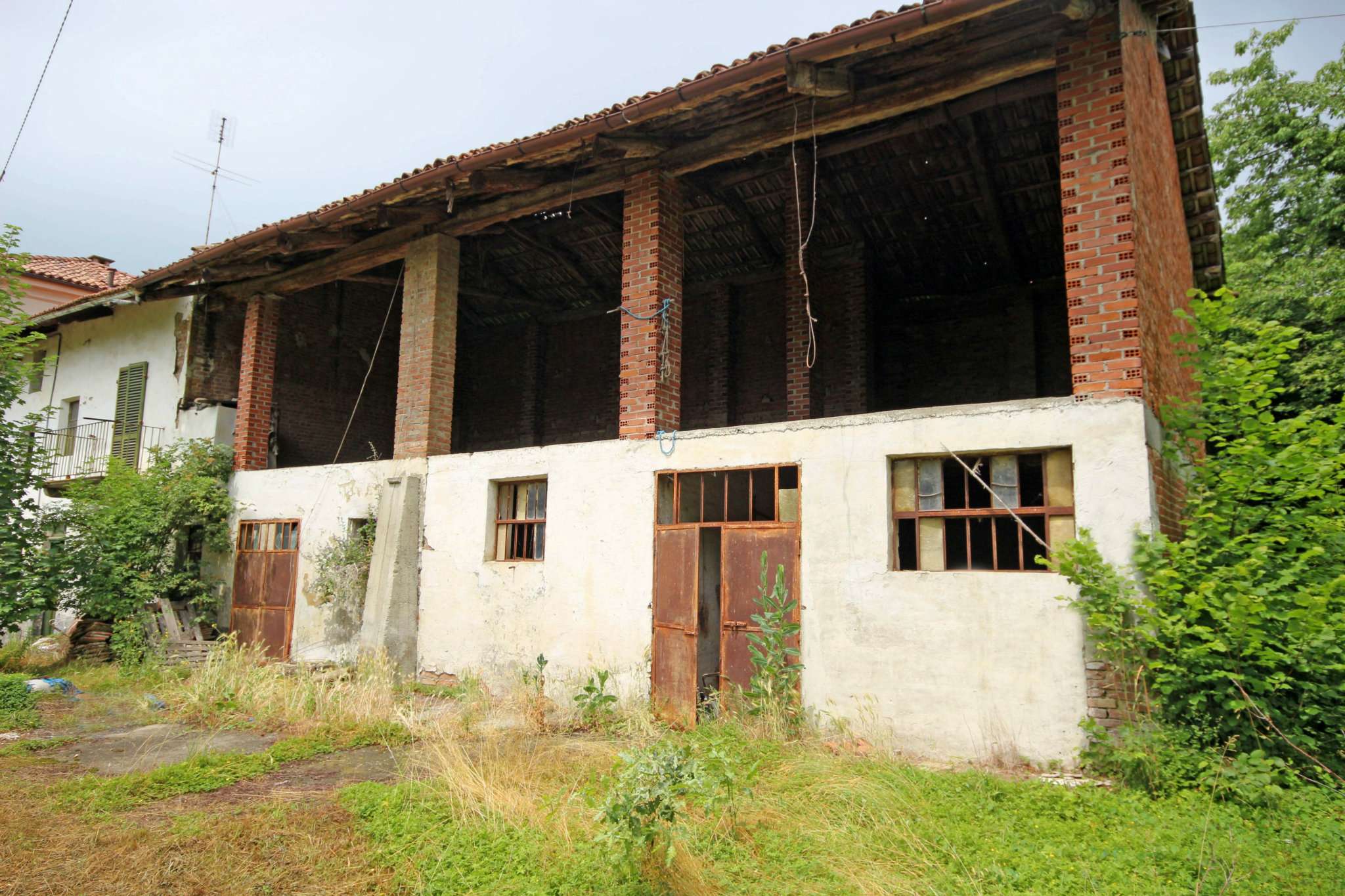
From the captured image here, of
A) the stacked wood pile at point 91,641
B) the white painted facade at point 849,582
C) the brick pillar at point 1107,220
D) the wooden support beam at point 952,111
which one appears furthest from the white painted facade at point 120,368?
the brick pillar at point 1107,220

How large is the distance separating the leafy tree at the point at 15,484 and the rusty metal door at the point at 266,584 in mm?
2449

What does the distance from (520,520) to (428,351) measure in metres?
2.81

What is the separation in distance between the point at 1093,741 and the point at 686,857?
A: 320 cm

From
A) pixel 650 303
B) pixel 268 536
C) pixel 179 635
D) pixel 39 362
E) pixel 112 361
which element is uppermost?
pixel 39 362

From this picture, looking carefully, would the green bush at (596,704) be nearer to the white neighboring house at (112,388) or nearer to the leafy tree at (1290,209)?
the white neighboring house at (112,388)

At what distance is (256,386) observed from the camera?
12992mm

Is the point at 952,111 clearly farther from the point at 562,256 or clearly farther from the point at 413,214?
the point at 562,256

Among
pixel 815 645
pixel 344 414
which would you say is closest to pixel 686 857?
pixel 815 645

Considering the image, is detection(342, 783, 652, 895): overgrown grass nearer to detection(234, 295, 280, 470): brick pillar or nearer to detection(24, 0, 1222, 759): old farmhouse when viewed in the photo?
detection(24, 0, 1222, 759): old farmhouse

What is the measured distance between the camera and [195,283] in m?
13.5

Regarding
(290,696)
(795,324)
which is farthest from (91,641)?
(795,324)

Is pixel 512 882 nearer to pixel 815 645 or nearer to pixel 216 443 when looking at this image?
pixel 815 645

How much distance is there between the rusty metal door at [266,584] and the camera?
11508 millimetres

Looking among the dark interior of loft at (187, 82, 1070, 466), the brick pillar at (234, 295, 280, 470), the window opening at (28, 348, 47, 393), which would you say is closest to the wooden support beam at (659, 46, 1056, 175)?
the dark interior of loft at (187, 82, 1070, 466)
